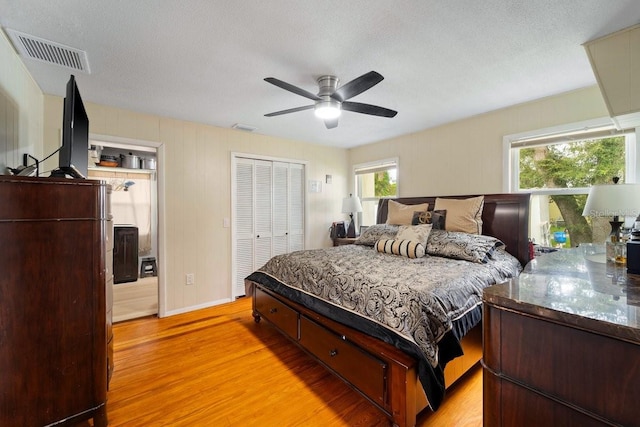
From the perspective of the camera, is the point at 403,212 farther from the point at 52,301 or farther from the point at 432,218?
the point at 52,301

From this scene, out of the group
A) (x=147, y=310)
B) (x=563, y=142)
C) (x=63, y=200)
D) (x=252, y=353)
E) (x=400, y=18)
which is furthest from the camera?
(x=147, y=310)

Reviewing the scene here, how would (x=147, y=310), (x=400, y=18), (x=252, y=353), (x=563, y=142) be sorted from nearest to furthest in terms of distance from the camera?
(x=400, y=18) → (x=252, y=353) → (x=563, y=142) → (x=147, y=310)

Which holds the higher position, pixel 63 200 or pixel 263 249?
pixel 63 200

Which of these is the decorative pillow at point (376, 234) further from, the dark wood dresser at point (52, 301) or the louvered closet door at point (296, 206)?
the dark wood dresser at point (52, 301)

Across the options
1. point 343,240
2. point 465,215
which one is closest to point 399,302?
point 465,215

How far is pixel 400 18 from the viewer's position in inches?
65.8

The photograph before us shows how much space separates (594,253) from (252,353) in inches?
108

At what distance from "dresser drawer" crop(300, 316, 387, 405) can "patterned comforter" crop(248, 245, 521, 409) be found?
16 centimetres

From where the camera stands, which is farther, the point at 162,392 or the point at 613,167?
the point at 613,167

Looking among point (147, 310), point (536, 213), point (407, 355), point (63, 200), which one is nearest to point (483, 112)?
point (536, 213)

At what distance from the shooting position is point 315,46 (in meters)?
1.93

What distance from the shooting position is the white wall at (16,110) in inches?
73.2

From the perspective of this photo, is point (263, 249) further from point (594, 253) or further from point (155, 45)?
point (594, 253)

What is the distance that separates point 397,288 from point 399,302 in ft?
0.37
